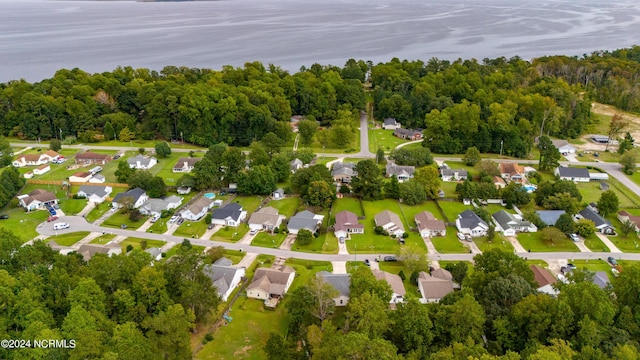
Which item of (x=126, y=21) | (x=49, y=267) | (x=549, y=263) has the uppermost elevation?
(x=126, y=21)

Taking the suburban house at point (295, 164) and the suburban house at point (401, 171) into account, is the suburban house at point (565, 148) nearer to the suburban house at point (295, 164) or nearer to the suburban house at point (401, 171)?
the suburban house at point (401, 171)

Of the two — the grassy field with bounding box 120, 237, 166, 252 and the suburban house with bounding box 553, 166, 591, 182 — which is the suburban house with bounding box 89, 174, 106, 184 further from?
the suburban house with bounding box 553, 166, 591, 182

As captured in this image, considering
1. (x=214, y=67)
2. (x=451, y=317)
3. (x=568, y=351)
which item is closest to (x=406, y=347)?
(x=451, y=317)

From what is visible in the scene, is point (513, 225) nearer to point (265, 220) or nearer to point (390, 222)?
point (390, 222)

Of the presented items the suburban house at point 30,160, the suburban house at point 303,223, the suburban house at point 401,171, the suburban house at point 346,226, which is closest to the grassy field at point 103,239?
the suburban house at point 303,223

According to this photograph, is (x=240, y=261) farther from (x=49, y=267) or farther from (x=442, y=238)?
(x=442, y=238)
